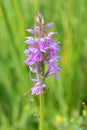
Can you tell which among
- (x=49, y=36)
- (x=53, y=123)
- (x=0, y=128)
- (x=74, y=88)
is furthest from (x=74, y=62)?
(x=49, y=36)

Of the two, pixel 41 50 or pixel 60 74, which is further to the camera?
pixel 60 74

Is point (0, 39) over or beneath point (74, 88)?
over

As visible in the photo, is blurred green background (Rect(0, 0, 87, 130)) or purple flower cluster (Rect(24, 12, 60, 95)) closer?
purple flower cluster (Rect(24, 12, 60, 95))

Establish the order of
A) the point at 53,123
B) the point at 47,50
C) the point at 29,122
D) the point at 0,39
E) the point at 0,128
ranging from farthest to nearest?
the point at 0,39 < the point at 29,122 < the point at 53,123 < the point at 0,128 < the point at 47,50

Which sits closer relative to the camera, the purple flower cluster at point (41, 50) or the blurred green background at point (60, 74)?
the purple flower cluster at point (41, 50)

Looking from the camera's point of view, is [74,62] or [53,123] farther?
[74,62]

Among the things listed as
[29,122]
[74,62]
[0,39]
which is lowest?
[29,122]

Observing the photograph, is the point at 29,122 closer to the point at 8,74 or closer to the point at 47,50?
the point at 8,74

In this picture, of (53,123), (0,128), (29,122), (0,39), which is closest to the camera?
(0,128)
